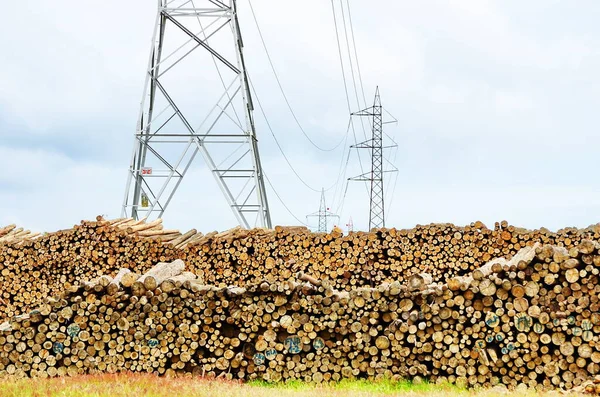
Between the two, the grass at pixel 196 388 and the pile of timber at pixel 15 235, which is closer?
the grass at pixel 196 388

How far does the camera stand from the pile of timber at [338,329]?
30.8 ft

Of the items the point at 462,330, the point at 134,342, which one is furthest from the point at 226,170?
the point at 462,330

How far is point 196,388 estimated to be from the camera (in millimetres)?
9008

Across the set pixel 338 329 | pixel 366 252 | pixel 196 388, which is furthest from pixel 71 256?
pixel 338 329

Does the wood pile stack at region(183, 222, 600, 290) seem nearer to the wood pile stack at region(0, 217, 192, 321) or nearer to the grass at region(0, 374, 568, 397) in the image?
the wood pile stack at region(0, 217, 192, 321)

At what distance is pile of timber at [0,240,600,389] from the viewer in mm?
9398

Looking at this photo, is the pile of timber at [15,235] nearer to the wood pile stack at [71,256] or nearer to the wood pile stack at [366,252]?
the wood pile stack at [71,256]

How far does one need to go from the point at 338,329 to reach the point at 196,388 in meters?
2.20

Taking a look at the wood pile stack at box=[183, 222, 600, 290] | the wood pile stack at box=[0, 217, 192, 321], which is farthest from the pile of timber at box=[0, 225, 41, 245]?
the wood pile stack at box=[183, 222, 600, 290]

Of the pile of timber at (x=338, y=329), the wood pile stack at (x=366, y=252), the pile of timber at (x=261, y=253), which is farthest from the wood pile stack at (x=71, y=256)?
the pile of timber at (x=338, y=329)

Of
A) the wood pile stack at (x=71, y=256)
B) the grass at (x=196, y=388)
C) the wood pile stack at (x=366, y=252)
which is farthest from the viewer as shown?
the wood pile stack at (x=71, y=256)

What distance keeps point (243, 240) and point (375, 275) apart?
10.5 feet

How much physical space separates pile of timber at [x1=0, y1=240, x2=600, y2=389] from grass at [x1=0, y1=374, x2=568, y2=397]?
0.91 feet

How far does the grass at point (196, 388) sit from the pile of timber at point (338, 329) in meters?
0.28
